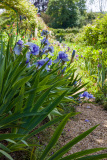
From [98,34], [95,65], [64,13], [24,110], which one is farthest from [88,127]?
[64,13]

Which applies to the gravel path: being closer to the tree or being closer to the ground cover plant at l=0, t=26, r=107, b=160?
the ground cover plant at l=0, t=26, r=107, b=160

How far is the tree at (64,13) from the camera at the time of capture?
926 inches

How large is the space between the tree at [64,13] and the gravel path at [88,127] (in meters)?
22.8

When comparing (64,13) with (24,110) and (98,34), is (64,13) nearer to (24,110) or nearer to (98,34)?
(98,34)

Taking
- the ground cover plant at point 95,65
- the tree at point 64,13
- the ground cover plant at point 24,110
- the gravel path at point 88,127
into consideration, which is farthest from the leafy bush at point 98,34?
the tree at point 64,13

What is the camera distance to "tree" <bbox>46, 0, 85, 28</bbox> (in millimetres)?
23531

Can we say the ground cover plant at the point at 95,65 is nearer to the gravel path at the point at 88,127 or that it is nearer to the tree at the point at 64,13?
the gravel path at the point at 88,127

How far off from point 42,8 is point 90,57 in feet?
111

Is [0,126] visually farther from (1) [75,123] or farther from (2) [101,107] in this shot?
(2) [101,107]

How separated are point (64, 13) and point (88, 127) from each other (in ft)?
80.5

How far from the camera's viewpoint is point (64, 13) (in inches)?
944

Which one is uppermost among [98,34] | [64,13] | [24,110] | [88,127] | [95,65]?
[64,13]

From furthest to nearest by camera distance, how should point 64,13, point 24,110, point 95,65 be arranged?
point 64,13, point 95,65, point 24,110

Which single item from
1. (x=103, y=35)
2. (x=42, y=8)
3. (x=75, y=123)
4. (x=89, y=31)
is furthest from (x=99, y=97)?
(x=42, y=8)
